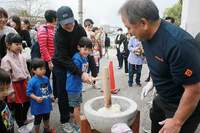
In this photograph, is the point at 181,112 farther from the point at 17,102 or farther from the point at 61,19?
the point at 17,102

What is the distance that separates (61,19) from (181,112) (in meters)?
2.00

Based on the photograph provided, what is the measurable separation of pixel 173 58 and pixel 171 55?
0.07ft

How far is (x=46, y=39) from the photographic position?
4410 mm

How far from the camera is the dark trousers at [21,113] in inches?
147

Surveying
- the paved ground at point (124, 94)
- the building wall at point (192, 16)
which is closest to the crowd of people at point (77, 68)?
the paved ground at point (124, 94)

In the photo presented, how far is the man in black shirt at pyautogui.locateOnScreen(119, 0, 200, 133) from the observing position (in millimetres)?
1633

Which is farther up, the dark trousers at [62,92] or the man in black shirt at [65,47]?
the man in black shirt at [65,47]

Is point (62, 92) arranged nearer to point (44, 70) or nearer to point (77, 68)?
point (44, 70)

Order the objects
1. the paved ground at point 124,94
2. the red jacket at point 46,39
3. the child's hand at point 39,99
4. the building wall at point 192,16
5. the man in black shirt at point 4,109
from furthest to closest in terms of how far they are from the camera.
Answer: the building wall at point 192,16
the red jacket at point 46,39
the paved ground at point 124,94
the child's hand at point 39,99
the man in black shirt at point 4,109

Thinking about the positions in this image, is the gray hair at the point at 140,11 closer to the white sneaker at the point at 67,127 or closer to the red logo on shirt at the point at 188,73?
the red logo on shirt at the point at 188,73

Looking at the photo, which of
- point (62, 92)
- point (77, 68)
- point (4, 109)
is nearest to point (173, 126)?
point (4, 109)

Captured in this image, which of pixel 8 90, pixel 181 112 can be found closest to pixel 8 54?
pixel 8 90

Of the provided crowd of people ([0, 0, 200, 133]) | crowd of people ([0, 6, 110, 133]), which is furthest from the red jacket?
crowd of people ([0, 6, 110, 133])

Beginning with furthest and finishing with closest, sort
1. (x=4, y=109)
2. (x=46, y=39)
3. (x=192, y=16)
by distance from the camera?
(x=192, y=16) < (x=46, y=39) < (x=4, y=109)
